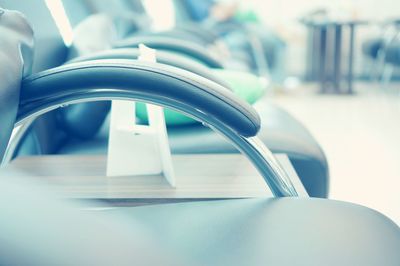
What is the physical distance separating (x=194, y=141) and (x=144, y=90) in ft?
1.52

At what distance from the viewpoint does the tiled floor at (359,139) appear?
201cm

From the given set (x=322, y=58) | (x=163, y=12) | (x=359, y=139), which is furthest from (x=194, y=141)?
(x=322, y=58)

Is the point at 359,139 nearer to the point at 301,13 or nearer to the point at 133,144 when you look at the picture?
the point at 133,144

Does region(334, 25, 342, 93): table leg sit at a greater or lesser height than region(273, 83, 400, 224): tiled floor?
greater

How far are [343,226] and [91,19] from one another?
3.31 feet

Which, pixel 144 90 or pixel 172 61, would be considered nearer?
pixel 144 90

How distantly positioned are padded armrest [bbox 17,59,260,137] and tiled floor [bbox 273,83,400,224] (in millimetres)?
1153

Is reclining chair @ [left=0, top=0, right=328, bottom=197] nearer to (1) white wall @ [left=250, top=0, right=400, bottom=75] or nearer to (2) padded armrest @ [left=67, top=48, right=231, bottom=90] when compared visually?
(2) padded armrest @ [left=67, top=48, right=231, bottom=90]

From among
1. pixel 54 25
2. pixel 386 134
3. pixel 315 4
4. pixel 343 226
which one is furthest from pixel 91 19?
pixel 315 4

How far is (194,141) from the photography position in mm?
1182

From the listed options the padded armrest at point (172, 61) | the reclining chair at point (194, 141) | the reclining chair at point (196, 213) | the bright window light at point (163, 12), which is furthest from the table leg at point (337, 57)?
the reclining chair at point (196, 213)

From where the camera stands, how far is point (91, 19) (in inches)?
58.6

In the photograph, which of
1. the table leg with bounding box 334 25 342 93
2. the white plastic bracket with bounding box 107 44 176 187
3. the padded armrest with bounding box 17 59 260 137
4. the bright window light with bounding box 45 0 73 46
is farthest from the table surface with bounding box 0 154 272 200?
the table leg with bounding box 334 25 342 93

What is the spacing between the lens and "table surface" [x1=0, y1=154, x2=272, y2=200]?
836mm
